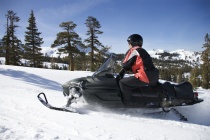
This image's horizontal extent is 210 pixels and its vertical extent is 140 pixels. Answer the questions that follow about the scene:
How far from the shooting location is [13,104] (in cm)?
445

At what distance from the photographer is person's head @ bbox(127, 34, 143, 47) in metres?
4.18

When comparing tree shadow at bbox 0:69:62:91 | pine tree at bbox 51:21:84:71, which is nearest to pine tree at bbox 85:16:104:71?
pine tree at bbox 51:21:84:71

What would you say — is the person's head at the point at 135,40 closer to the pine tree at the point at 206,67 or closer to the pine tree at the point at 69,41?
the pine tree at the point at 69,41

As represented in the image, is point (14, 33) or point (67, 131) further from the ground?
point (14, 33)

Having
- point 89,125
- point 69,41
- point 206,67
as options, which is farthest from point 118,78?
point 206,67

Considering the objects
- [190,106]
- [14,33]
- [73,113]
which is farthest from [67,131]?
[14,33]

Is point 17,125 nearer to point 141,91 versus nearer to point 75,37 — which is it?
point 141,91

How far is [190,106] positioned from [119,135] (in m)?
2.75

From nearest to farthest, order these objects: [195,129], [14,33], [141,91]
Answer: [195,129] → [141,91] → [14,33]

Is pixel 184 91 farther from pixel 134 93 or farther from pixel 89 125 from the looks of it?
pixel 89 125

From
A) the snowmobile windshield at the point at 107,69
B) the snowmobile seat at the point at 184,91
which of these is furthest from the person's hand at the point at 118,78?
the snowmobile seat at the point at 184,91

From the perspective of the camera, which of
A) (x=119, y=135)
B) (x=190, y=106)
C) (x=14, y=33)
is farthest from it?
(x=14, y=33)

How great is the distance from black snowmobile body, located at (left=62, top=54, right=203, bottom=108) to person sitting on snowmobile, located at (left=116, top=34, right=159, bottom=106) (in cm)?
14

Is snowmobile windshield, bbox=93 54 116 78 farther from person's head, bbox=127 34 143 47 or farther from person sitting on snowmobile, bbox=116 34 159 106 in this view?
person's head, bbox=127 34 143 47
